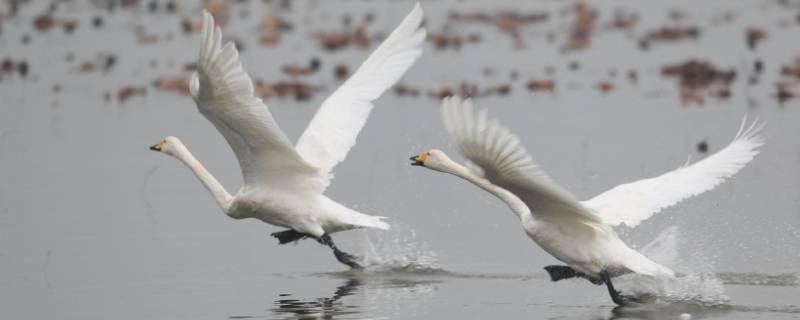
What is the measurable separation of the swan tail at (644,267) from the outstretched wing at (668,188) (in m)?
0.35

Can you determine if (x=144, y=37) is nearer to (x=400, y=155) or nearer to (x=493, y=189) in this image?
(x=400, y=155)

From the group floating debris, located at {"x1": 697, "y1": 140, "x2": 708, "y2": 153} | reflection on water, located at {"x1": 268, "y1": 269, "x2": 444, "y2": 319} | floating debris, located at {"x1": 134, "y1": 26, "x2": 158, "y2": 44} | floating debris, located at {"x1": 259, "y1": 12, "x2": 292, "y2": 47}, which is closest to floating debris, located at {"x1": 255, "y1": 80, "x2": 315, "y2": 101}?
floating debris, located at {"x1": 259, "y1": 12, "x2": 292, "y2": 47}

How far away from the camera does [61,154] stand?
1922 centimetres

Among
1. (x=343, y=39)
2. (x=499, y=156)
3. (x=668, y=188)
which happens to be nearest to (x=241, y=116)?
(x=499, y=156)

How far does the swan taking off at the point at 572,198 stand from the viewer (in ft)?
31.4

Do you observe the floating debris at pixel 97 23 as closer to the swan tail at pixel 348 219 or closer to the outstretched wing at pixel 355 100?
the outstretched wing at pixel 355 100

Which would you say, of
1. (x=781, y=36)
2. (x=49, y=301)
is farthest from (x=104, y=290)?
(x=781, y=36)

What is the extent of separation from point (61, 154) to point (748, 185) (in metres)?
8.07

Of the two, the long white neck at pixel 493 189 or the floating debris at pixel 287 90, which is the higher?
the floating debris at pixel 287 90

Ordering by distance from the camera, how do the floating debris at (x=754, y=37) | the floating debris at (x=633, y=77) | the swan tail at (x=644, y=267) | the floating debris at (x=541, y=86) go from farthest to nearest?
the floating debris at (x=754, y=37), the floating debris at (x=633, y=77), the floating debris at (x=541, y=86), the swan tail at (x=644, y=267)

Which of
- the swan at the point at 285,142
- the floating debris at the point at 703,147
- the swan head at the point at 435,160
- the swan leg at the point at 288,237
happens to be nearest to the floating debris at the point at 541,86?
the floating debris at the point at 703,147

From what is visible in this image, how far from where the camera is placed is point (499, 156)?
9578mm

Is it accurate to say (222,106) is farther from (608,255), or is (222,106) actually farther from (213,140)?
(213,140)

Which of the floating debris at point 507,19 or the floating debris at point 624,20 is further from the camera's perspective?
the floating debris at point 507,19
